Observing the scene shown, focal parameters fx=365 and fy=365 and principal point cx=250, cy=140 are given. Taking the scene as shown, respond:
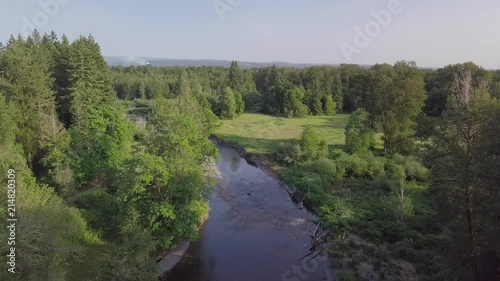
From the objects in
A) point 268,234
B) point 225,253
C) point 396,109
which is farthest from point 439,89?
point 225,253

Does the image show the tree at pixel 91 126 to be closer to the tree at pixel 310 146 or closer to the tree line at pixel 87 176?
the tree line at pixel 87 176

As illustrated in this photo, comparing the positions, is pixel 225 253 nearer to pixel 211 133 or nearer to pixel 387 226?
pixel 387 226

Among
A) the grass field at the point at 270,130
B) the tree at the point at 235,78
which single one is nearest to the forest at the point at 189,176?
the grass field at the point at 270,130

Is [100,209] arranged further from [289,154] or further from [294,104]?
[294,104]

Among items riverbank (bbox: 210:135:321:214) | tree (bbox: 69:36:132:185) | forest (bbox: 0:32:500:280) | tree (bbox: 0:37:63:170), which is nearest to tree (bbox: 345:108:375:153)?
forest (bbox: 0:32:500:280)

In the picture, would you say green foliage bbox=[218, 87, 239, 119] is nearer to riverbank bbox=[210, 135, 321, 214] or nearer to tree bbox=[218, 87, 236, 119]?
tree bbox=[218, 87, 236, 119]

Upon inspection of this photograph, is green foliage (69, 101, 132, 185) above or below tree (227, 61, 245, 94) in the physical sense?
below

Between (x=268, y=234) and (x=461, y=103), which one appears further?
(x=268, y=234)
